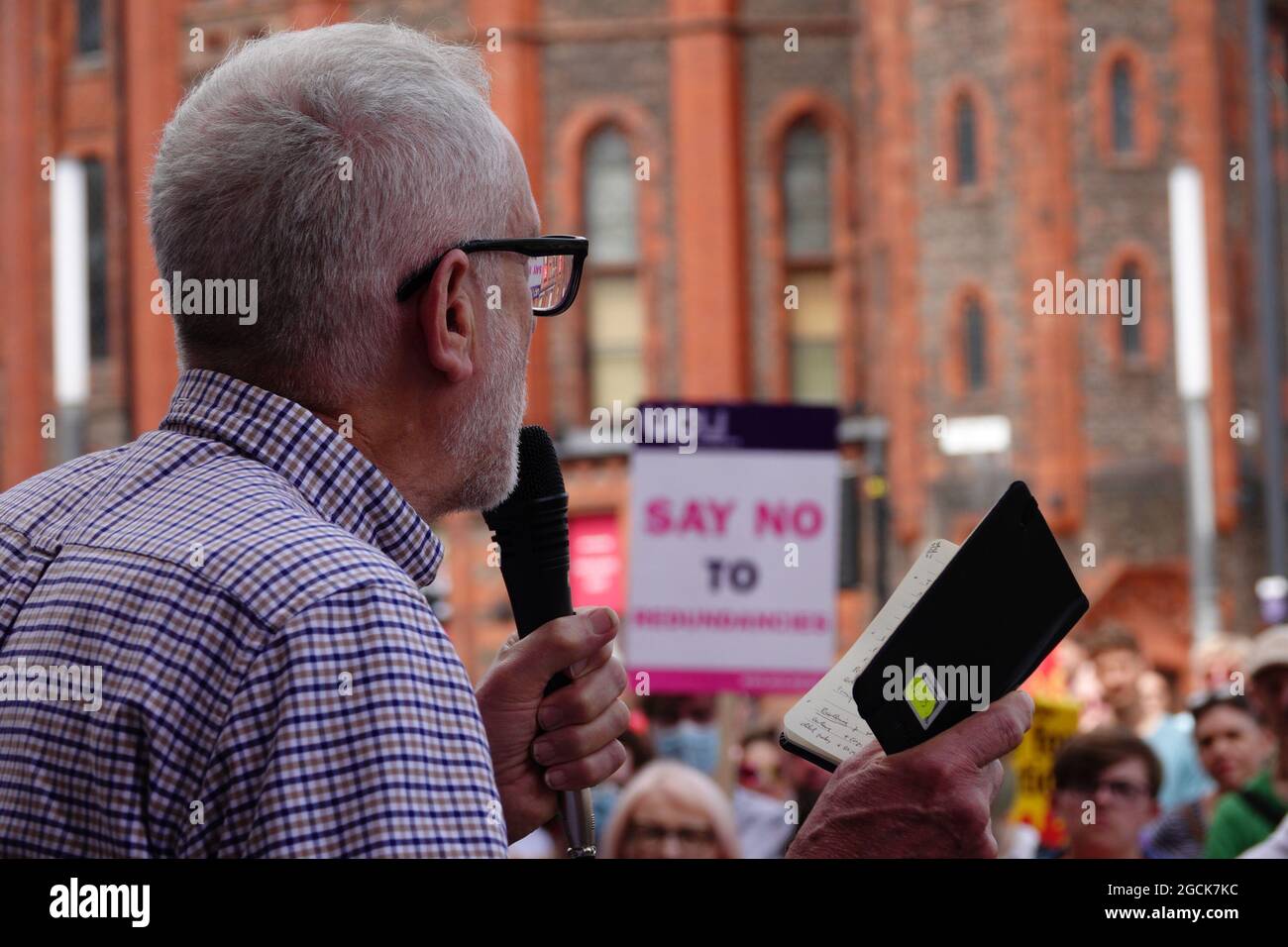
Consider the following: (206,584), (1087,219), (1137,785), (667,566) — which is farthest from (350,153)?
(1087,219)

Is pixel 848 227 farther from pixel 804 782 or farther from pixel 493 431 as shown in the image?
pixel 493 431

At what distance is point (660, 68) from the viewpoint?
1001 inches

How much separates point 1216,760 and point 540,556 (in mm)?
4818

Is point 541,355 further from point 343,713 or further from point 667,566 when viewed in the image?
point 343,713

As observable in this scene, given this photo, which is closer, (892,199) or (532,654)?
(532,654)

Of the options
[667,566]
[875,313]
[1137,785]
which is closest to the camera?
[1137,785]

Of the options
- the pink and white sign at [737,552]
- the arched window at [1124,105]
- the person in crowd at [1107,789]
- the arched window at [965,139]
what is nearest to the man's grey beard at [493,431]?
the person in crowd at [1107,789]

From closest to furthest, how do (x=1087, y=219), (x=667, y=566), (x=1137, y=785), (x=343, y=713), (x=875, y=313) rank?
1. (x=343, y=713)
2. (x=1137, y=785)
3. (x=667, y=566)
4. (x=1087, y=219)
5. (x=875, y=313)

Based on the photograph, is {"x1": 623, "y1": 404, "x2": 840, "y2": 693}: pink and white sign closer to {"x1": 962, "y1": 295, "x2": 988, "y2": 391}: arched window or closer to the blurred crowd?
the blurred crowd

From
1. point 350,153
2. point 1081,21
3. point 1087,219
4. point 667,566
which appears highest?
point 1081,21

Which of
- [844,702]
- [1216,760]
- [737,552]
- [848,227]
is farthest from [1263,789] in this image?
[848,227]

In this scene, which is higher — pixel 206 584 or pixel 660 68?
pixel 660 68

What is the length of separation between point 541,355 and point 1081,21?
308 inches

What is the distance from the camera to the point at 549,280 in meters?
2.02
